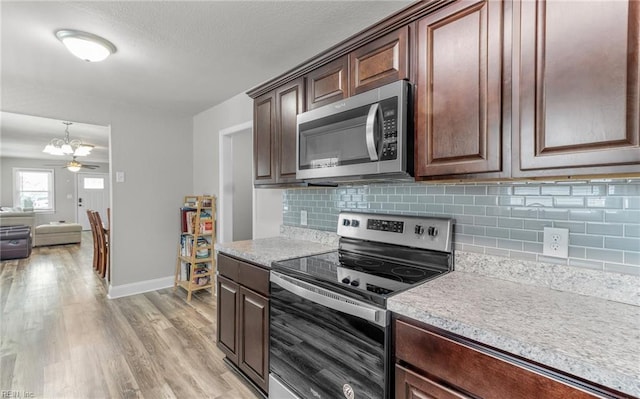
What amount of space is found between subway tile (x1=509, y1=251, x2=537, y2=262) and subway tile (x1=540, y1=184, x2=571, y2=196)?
27 centimetres

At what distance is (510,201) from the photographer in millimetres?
1388

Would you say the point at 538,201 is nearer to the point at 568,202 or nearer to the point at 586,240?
the point at 568,202

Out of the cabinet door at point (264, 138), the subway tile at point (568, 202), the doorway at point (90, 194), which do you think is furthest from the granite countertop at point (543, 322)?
the doorway at point (90, 194)

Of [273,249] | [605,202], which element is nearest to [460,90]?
[605,202]

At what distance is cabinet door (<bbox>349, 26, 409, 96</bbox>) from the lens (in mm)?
1443

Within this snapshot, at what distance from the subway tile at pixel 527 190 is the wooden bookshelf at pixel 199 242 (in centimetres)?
333

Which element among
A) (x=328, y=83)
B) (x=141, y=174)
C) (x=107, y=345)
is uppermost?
(x=328, y=83)

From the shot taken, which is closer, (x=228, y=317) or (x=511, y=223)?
(x=511, y=223)

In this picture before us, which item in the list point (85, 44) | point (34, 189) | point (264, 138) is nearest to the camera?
point (85, 44)

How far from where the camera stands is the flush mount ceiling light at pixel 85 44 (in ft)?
6.71

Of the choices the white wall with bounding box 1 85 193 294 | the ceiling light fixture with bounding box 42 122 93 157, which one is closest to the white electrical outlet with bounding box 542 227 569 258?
the white wall with bounding box 1 85 193 294

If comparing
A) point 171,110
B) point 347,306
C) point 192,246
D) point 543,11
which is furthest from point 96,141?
point 543,11

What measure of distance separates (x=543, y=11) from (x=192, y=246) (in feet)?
12.7

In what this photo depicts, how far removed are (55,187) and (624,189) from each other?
12.2 meters
